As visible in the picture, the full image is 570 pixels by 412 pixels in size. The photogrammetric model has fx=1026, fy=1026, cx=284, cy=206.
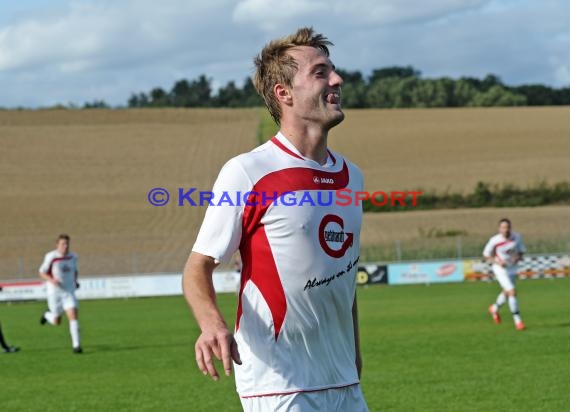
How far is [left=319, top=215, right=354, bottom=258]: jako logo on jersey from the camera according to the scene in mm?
4426

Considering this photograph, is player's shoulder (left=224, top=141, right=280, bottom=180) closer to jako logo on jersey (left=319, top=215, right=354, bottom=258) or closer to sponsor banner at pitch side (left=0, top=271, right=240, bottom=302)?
jako logo on jersey (left=319, top=215, right=354, bottom=258)

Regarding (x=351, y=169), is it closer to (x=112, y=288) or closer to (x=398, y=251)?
(x=112, y=288)

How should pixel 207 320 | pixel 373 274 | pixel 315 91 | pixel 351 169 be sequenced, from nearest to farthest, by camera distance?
1. pixel 207 320
2. pixel 315 91
3. pixel 351 169
4. pixel 373 274

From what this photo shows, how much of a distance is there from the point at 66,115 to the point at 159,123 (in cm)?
835

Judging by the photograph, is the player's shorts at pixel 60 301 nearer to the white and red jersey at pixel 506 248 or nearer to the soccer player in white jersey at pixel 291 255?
the white and red jersey at pixel 506 248

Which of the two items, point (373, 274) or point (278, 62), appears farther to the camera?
point (373, 274)

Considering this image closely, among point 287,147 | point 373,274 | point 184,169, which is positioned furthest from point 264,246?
point 184,169

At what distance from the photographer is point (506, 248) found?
20953mm

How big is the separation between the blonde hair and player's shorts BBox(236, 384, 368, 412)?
1243 mm

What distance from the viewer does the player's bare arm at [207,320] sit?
12.9 feet

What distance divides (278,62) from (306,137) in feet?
1.18

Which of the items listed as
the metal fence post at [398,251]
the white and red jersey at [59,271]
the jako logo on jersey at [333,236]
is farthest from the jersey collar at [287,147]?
the metal fence post at [398,251]

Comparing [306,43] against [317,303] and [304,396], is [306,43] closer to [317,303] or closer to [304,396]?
[317,303]

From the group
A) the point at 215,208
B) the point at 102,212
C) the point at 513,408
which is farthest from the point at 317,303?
the point at 102,212
